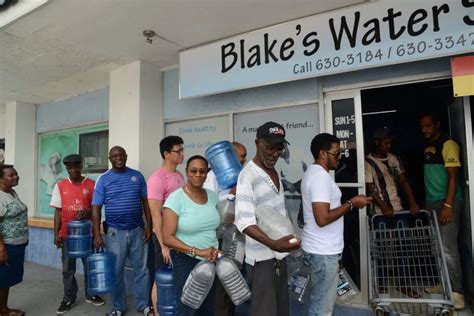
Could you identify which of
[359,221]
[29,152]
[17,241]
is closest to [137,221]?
[17,241]

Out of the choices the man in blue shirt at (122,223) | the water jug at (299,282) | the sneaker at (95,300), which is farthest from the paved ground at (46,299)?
the water jug at (299,282)

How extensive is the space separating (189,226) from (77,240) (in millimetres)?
2410

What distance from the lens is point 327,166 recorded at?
2.54 meters

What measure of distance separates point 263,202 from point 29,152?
6.94 metres

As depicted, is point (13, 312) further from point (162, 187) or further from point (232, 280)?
point (232, 280)

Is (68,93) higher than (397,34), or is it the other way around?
(68,93)

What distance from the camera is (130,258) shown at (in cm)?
375

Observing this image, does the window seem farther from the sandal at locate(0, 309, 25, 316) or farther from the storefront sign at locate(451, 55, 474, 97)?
the storefront sign at locate(451, 55, 474, 97)

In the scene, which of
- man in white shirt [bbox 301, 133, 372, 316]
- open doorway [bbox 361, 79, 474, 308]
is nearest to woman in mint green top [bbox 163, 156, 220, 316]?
man in white shirt [bbox 301, 133, 372, 316]

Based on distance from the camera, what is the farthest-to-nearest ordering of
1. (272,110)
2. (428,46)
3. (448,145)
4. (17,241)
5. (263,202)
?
(272,110) → (17,241) → (448,145) → (428,46) → (263,202)

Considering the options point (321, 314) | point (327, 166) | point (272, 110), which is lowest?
point (321, 314)

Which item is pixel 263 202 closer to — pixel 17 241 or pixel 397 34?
pixel 397 34

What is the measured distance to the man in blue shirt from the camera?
3.62 m

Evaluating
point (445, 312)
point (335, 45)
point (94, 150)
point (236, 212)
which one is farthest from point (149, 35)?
point (445, 312)
